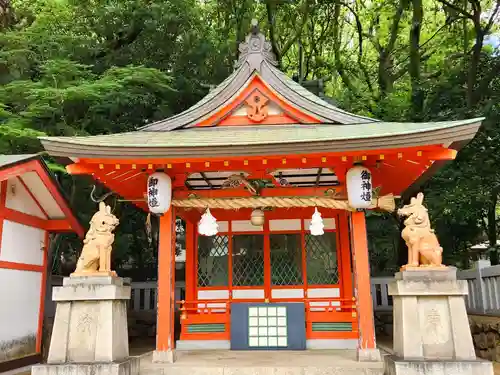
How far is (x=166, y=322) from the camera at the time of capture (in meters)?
7.66

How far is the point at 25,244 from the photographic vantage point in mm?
9547

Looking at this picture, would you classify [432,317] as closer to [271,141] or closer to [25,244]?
[271,141]

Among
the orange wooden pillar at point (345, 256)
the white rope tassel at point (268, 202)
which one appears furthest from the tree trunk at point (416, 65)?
the white rope tassel at point (268, 202)

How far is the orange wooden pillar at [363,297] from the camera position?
735 cm

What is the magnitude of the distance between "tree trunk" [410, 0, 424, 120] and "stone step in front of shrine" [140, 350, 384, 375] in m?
9.07

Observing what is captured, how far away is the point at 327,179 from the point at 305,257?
6.14 ft

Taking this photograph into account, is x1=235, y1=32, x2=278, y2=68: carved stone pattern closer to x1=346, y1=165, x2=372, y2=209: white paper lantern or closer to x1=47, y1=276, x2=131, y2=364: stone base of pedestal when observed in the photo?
x1=346, y1=165, x2=372, y2=209: white paper lantern

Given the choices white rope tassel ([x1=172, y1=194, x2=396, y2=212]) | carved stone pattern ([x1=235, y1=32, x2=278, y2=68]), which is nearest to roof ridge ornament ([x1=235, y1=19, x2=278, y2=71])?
carved stone pattern ([x1=235, y1=32, x2=278, y2=68])

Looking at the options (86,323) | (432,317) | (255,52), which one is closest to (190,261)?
(86,323)

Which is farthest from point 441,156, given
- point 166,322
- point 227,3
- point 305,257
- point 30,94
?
point 227,3

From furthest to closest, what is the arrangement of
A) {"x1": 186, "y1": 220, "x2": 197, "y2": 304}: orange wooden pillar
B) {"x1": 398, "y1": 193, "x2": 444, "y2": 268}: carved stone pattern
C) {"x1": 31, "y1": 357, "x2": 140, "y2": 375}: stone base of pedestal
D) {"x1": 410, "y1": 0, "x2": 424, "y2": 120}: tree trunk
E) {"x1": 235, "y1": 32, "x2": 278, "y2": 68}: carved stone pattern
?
{"x1": 410, "y1": 0, "x2": 424, "y2": 120}: tree trunk < {"x1": 186, "y1": 220, "x2": 197, "y2": 304}: orange wooden pillar < {"x1": 235, "y1": 32, "x2": 278, "y2": 68}: carved stone pattern < {"x1": 398, "y1": 193, "x2": 444, "y2": 268}: carved stone pattern < {"x1": 31, "y1": 357, "x2": 140, "y2": 375}: stone base of pedestal

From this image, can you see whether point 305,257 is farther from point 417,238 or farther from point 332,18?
point 332,18

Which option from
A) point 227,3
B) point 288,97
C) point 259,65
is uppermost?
point 227,3

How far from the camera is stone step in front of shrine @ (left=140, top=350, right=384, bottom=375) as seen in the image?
6863 millimetres
